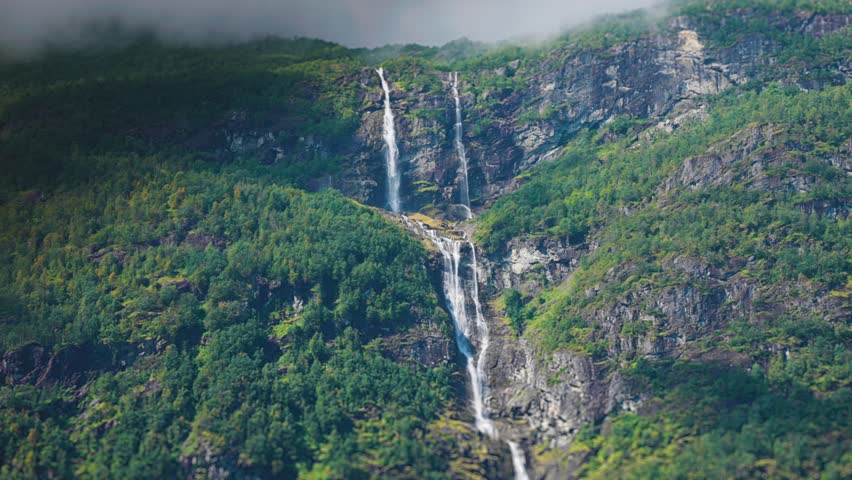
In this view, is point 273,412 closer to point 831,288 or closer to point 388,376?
point 388,376

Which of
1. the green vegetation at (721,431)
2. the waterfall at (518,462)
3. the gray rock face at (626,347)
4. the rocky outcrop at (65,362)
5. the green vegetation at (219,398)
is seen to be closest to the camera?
the green vegetation at (721,431)

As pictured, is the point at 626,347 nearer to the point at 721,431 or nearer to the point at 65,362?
the point at 721,431

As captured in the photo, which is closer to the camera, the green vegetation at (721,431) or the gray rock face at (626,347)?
the green vegetation at (721,431)

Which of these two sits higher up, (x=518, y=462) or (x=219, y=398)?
(x=219, y=398)

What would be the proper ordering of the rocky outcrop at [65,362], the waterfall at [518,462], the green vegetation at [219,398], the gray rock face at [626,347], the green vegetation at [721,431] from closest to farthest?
the green vegetation at [721,431], the green vegetation at [219,398], the waterfall at [518,462], the gray rock face at [626,347], the rocky outcrop at [65,362]

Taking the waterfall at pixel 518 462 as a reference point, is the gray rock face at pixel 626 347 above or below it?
above

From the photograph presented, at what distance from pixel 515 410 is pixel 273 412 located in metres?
36.7

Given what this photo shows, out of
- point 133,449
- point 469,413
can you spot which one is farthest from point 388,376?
point 133,449

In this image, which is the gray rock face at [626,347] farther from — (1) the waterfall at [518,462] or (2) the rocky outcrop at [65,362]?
(2) the rocky outcrop at [65,362]

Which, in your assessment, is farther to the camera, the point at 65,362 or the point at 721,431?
the point at 65,362

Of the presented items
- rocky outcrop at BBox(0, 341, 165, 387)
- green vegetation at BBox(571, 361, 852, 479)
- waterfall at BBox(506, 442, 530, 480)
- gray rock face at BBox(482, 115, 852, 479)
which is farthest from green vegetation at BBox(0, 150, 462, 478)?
green vegetation at BBox(571, 361, 852, 479)

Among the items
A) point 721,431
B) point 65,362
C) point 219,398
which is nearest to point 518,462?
point 721,431

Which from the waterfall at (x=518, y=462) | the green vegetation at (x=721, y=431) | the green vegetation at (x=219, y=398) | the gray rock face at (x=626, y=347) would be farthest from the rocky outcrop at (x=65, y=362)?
the green vegetation at (x=721, y=431)

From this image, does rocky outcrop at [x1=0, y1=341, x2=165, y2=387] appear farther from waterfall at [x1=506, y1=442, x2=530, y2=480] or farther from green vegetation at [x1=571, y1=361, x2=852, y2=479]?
green vegetation at [x1=571, y1=361, x2=852, y2=479]
